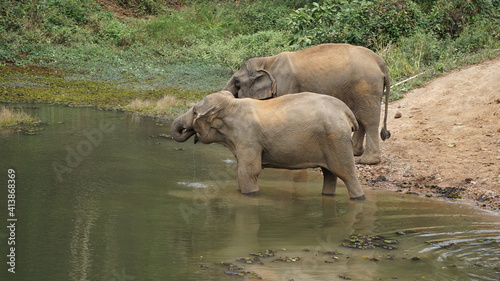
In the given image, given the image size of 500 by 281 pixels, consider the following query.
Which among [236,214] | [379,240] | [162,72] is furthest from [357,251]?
[162,72]

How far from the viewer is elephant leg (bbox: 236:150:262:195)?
9898mm

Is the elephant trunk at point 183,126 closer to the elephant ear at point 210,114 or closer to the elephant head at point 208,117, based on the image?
the elephant head at point 208,117

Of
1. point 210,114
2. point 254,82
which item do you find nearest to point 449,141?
point 254,82

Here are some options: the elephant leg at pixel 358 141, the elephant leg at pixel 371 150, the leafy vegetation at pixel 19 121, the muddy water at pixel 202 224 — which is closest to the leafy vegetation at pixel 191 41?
the leafy vegetation at pixel 19 121

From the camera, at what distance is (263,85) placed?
39.3 ft

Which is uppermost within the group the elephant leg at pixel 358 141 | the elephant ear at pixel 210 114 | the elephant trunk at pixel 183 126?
the elephant ear at pixel 210 114

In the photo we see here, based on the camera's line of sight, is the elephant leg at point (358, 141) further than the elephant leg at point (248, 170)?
Yes

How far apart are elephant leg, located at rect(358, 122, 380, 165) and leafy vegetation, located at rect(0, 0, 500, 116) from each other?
4.67 meters

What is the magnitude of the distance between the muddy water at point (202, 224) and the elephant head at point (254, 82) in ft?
4.22

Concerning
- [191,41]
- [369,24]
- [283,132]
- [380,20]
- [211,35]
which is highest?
[380,20]

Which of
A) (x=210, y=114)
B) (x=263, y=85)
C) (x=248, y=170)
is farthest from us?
(x=263, y=85)

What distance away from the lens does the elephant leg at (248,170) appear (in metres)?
9.90

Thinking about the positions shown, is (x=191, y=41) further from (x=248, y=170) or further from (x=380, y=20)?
(x=248, y=170)

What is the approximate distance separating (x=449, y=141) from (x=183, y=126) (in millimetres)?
5427
